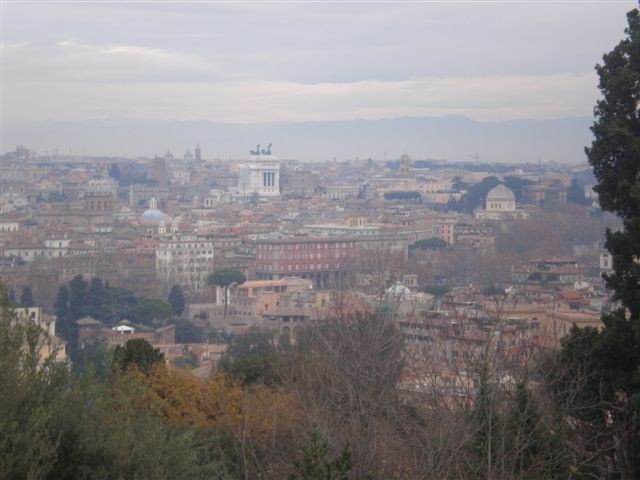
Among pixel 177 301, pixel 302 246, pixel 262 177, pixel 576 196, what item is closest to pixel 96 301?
pixel 177 301

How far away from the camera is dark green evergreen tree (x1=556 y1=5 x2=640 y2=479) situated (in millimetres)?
6199

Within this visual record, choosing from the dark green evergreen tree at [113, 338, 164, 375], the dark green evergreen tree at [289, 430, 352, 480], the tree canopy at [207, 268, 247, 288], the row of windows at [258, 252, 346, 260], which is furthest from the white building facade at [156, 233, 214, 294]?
the dark green evergreen tree at [289, 430, 352, 480]

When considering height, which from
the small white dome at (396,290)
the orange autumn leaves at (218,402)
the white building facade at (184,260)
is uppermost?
the small white dome at (396,290)

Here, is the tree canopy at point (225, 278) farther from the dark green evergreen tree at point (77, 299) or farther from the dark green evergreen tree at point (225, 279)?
the dark green evergreen tree at point (77, 299)

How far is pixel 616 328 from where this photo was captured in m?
6.49

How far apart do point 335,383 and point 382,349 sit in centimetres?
79

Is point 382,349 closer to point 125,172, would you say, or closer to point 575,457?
point 575,457

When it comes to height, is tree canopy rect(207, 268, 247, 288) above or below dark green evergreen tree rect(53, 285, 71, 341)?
below

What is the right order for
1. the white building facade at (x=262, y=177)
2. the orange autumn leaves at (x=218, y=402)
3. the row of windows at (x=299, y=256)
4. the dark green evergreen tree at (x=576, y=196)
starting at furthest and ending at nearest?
1. the white building facade at (x=262, y=177)
2. the dark green evergreen tree at (x=576, y=196)
3. the row of windows at (x=299, y=256)
4. the orange autumn leaves at (x=218, y=402)

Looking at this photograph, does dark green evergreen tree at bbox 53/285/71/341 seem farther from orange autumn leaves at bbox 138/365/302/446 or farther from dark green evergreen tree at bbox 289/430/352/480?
dark green evergreen tree at bbox 289/430/352/480

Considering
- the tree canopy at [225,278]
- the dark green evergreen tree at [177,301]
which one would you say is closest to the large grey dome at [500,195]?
the tree canopy at [225,278]

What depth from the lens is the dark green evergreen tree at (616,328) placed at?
6.20 metres

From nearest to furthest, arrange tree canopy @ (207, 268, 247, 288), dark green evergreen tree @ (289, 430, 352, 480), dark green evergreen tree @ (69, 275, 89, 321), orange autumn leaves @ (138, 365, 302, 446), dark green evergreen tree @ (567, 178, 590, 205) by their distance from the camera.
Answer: dark green evergreen tree @ (289, 430, 352, 480)
orange autumn leaves @ (138, 365, 302, 446)
dark green evergreen tree @ (69, 275, 89, 321)
tree canopy @ (207, 268, 247, 288)
dark green evergreen tree @ (567, 178, 590, 205)

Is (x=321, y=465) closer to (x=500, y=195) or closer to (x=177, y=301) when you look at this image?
(x=177, y=301)
